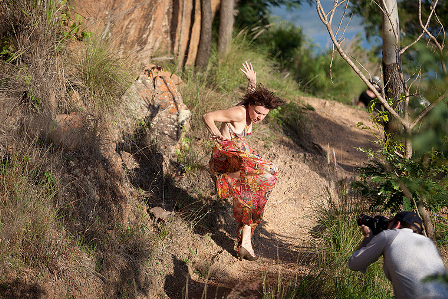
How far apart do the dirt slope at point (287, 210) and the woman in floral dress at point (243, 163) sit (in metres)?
0.32

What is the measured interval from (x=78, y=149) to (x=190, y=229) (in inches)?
59.3

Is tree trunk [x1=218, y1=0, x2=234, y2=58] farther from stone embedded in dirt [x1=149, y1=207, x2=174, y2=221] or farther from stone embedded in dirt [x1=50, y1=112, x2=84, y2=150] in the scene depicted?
stone embedded in dirt [x1=149, y1=207, x2=174, y2=221]

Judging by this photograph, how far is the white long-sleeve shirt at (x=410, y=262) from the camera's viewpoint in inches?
83.7

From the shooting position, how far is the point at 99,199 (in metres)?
3.77

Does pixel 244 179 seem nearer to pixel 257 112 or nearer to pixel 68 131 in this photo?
pixel 257 112

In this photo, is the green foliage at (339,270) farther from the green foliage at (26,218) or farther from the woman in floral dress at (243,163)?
the green foliage at (26,218)

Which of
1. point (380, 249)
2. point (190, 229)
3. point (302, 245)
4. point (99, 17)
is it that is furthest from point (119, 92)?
point (380, 249)

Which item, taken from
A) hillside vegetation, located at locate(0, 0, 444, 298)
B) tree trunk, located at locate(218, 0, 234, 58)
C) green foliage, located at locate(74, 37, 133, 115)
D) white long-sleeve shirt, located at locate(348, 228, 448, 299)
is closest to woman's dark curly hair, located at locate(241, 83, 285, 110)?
hillside vegetation, located at locate(0, 0, 444, 298)

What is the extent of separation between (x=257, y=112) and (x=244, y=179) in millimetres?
694

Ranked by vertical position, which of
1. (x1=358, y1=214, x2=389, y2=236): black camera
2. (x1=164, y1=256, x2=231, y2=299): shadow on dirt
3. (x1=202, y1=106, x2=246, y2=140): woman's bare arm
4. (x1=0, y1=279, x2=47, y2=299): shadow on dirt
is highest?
(x1=202, y1=106, x2=246, y2=140): woman's bare arm

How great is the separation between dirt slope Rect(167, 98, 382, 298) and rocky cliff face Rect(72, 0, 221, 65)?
2.41 m

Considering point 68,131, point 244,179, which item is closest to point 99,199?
point 68,131

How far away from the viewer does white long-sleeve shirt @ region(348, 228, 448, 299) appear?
6.97 ft

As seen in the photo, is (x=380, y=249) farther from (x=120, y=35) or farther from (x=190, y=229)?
(x=120, y=35)
